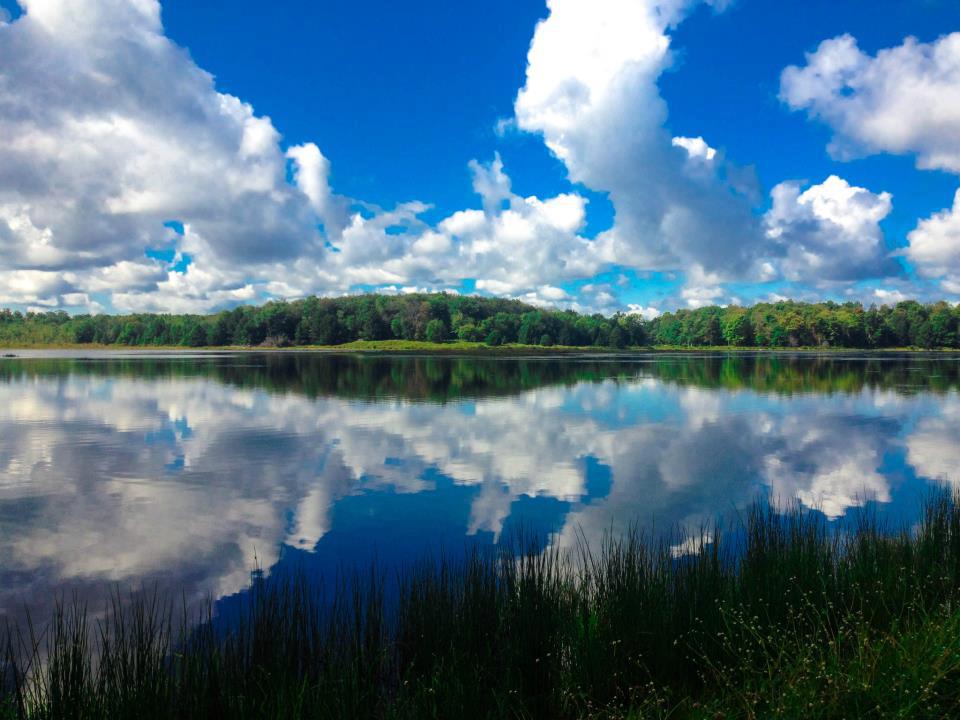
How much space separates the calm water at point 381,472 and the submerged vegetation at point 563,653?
3.60 metres

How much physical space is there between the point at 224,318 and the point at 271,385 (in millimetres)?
160788

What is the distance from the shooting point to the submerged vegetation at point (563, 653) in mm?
5652

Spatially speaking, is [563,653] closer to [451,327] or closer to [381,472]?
[381,472]

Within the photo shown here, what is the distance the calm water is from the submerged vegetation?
3601 mm

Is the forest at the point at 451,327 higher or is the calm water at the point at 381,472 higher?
the forest at the point at 451,327

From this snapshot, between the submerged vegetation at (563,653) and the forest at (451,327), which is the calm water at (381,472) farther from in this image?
the forest at (451,327)

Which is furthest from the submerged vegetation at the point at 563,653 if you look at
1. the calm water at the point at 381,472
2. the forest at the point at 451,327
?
the forest at the point at 451,327

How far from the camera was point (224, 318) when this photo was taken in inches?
7672

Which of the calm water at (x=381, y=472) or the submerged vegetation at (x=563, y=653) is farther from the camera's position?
the calm water at (x=381, y=472)

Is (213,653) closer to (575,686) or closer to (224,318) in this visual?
(575,686)

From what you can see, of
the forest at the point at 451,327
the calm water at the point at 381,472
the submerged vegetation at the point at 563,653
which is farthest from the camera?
the forest at the point at 451,327

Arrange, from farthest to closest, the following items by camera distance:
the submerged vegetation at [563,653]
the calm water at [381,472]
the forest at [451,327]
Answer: the forest at [451,327]
the calm water at [381,472]
the submerged vegetation at [563,653]

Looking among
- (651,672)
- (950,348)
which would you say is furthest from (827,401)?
(950,348)

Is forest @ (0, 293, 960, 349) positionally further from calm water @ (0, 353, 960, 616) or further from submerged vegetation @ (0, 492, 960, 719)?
submerged vegetation @ (0, 492, 960, 719)
